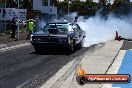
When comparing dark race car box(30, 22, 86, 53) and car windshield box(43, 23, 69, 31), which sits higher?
car windshield box(43, 23, 69, 31)

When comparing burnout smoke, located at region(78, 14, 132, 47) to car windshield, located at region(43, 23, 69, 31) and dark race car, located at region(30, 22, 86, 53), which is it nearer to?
car windshield, located at region(43, 23, 69, 31)

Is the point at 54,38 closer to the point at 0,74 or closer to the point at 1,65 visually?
the point at 1,65

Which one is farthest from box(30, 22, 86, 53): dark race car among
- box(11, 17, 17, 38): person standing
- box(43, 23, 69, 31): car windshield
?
box(11, 17, 17, 38): person standing

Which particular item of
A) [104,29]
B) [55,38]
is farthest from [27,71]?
[104,29]

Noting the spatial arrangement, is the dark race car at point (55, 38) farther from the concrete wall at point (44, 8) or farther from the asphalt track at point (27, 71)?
the concrete wall at point (44, 8)

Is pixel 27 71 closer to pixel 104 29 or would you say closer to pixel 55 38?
pixel 55 38

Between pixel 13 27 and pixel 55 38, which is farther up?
pixel 55 38

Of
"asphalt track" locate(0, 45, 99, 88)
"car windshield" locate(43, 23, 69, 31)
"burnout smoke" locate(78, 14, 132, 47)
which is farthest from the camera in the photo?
"burnout smoke" locate(78, 14, 132, 47)

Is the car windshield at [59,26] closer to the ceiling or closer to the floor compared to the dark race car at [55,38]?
closer to the ceiling

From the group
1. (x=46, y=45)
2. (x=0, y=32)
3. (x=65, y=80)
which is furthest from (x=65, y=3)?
(x=65, y=80)

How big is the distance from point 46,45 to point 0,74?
674cm

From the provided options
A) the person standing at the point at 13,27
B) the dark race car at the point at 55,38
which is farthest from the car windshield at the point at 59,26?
the person standing at the point at 13,27

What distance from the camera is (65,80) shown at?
9.84 meters

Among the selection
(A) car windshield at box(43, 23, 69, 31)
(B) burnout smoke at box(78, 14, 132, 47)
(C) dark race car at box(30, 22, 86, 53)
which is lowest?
(B) burnout smoke at box(78, 14, 132, 47)
